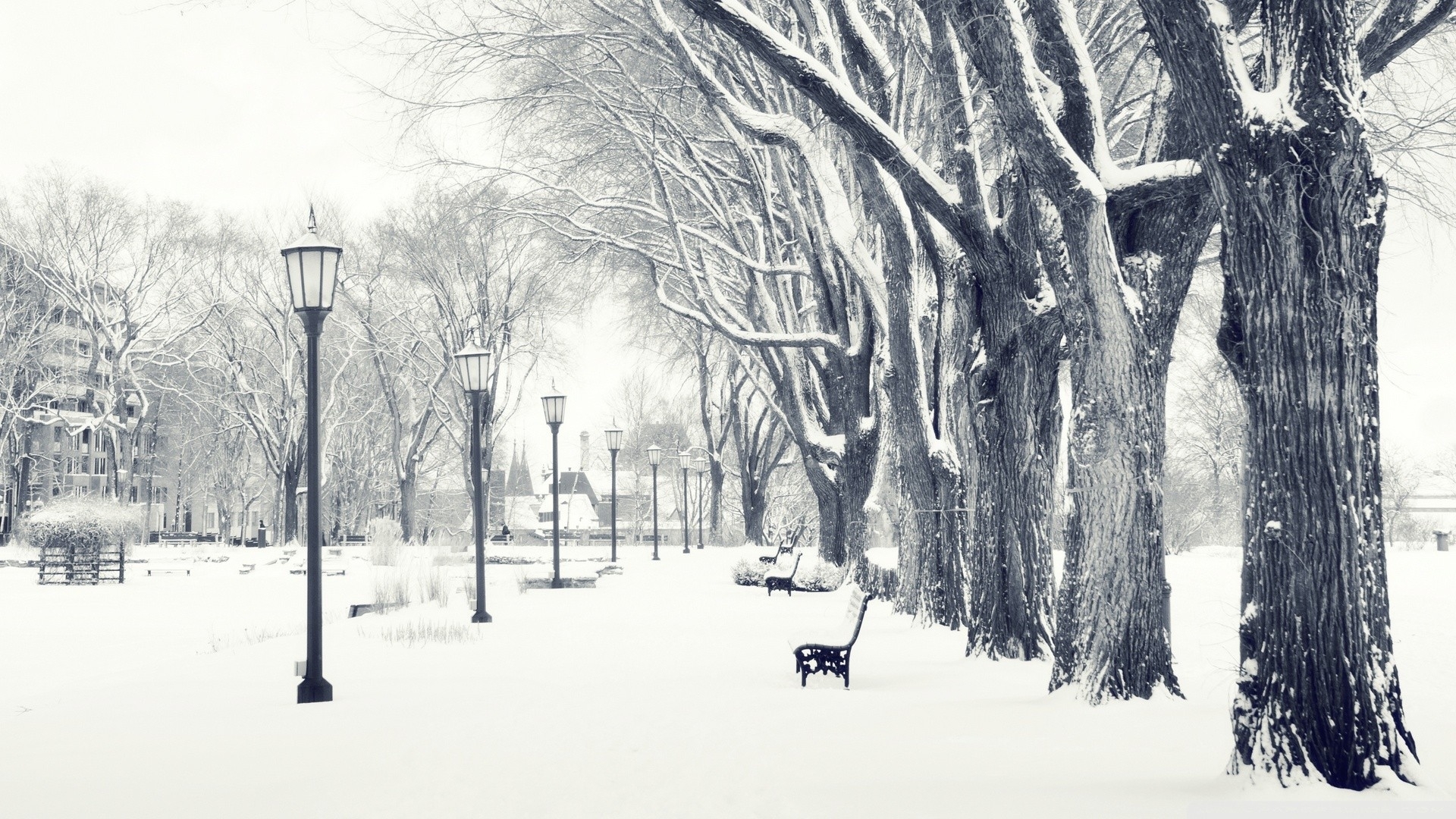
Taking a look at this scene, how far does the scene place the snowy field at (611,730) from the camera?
209 inches

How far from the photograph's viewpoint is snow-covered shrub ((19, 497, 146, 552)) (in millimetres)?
23797

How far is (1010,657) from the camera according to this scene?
9992 millimetres

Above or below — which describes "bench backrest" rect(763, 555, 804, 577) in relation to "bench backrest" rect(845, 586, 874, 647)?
below

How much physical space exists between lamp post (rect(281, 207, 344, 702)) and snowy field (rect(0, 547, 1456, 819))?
1.01 ft

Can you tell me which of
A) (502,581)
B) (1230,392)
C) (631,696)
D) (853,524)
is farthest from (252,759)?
(1230,392)

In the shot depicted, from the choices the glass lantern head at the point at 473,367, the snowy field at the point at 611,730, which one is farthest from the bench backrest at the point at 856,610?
the glass lantern head at the point at 473,367

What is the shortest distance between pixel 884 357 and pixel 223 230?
102 feet

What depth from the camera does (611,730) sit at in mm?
7188

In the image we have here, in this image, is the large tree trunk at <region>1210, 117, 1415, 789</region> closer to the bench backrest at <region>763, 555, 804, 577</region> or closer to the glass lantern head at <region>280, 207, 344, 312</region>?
the glass lantern head at <region>280, 207, 344, 312</region>

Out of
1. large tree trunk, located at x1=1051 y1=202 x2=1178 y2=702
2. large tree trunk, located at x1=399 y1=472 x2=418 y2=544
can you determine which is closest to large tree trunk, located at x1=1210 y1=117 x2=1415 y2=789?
large tree trunk, located at x1=1051 y1=202 x2=1178 y2=702

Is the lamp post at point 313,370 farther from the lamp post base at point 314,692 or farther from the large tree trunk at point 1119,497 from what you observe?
the large tree trunk at point 1119,497

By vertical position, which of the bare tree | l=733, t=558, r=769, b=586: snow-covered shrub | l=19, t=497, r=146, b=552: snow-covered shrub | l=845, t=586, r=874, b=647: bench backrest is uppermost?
the bare tree

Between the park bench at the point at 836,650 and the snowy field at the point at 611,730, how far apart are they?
139 millimetres

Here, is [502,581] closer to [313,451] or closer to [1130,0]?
[313,451]
